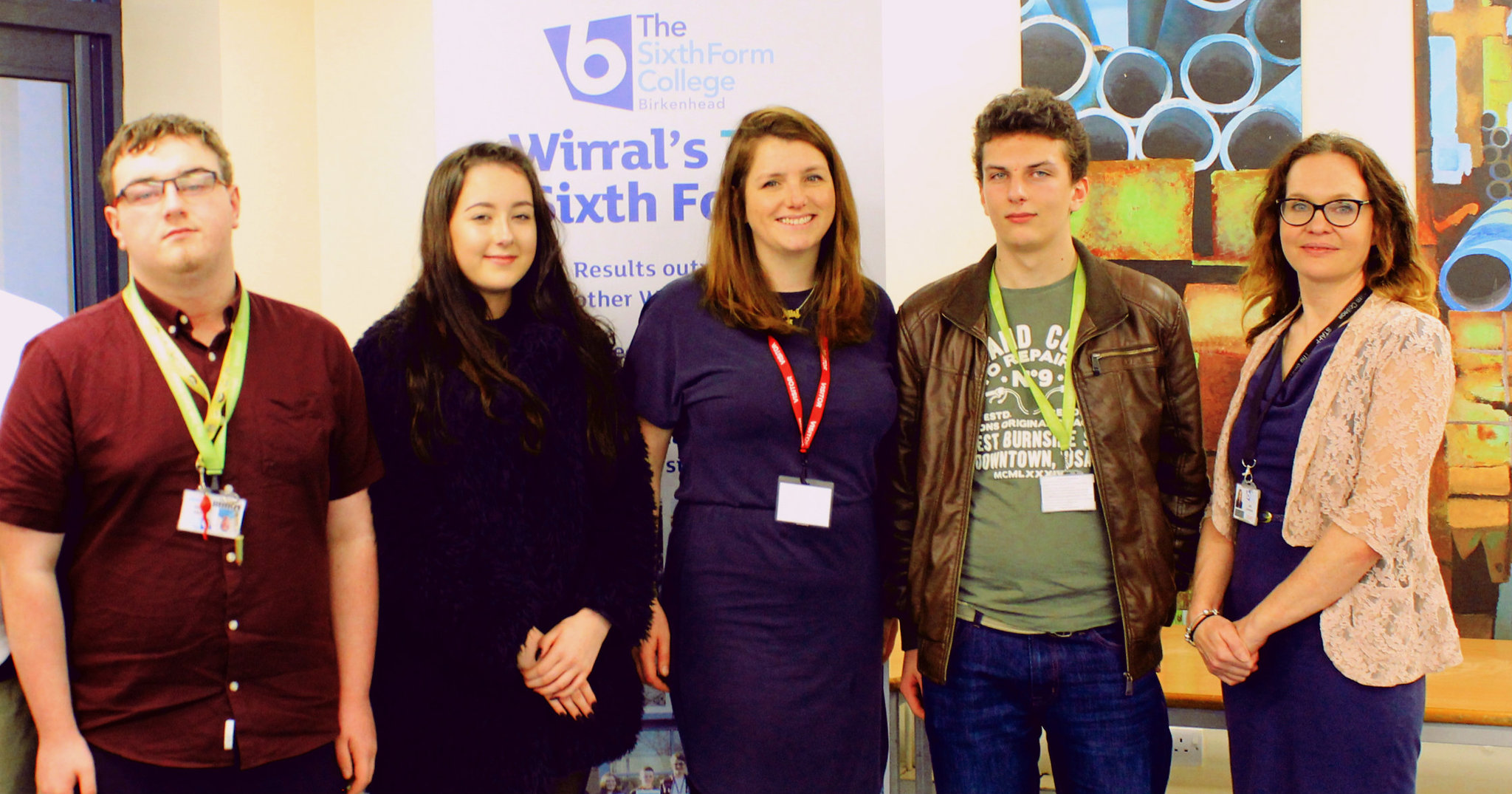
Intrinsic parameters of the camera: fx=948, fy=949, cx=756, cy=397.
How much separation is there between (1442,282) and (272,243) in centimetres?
382

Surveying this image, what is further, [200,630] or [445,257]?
[445,257]

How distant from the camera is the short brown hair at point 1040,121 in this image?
1.85 metres

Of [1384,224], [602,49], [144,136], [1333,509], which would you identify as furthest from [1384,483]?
[144,136]

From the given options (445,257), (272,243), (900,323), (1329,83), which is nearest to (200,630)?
(445,257)

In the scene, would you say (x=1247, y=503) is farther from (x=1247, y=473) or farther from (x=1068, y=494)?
(x=1068, y=494)

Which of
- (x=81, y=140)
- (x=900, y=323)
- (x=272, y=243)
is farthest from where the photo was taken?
(x=272, y=243)

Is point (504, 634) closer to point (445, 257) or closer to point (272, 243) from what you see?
point (445, 257)

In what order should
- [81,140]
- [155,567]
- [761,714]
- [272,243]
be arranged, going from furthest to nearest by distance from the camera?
[272,243]
[81,140]
[761,714]
[155,567]

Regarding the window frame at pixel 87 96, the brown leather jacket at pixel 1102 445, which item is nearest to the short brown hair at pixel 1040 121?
the brown leather jacket at pixel 1102 445

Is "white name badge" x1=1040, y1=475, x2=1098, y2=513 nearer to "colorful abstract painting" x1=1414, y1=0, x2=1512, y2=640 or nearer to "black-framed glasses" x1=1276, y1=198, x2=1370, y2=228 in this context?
"black-framed glasses" x1=1276, y1=198, x2=1370, y2=228

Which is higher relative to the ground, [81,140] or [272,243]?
[81,140]

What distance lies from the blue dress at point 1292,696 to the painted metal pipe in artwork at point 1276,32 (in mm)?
1539

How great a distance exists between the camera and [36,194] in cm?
288

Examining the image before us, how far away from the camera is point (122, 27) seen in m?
3.05
